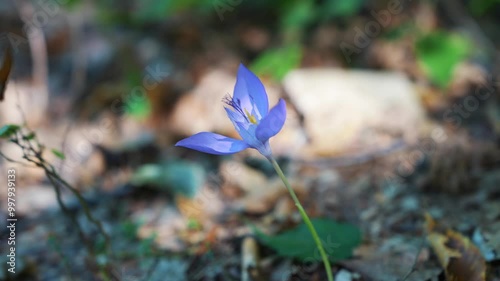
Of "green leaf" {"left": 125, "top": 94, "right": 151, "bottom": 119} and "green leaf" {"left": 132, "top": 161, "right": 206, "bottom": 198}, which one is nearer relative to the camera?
"green leaf" {"left": 132, "top": 161, "right": 206, "bottom": 198}

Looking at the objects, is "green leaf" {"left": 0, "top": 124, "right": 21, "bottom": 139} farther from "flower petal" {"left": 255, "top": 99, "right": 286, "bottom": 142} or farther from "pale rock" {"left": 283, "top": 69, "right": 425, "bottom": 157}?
"pale rock" {"left": 283, "top": 69, "right": 425, "bottom": 157}

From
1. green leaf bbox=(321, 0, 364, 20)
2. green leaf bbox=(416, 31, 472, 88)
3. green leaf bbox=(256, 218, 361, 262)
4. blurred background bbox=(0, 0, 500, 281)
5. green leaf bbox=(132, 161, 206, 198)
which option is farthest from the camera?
green leaf bbox=(321, 0, 364, 20)

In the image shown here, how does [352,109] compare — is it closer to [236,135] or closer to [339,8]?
[236,135]

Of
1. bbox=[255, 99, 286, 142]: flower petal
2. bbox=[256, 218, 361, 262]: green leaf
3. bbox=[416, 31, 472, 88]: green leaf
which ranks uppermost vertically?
bbox=[416, 31, 472, 88]: green leaf

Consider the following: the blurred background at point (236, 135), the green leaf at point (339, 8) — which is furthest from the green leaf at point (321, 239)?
the green leaf at point (339, 8)

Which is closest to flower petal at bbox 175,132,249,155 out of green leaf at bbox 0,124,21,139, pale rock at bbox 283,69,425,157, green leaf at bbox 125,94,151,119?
green leaf at bbox 0,124,21,139

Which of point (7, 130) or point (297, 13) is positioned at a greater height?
point (297, 13)

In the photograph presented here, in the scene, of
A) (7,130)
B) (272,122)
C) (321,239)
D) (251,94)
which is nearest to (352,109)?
(321,239)
